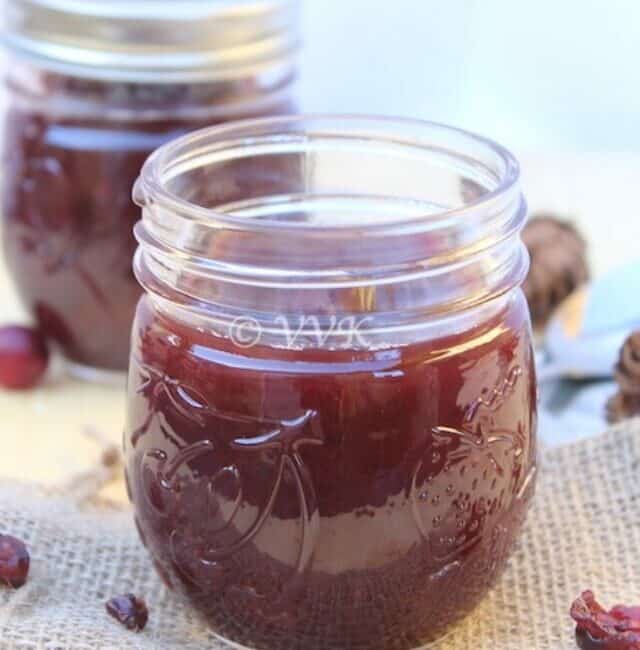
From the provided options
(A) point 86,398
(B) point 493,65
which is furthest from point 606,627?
(B) point 493,65

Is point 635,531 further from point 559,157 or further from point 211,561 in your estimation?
point 559,157

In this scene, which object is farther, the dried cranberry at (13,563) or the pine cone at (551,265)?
the pine cone at (551,265)

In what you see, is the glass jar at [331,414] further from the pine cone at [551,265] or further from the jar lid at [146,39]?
the pine cone at [551,265]

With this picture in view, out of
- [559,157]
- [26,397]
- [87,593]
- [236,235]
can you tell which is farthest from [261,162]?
[559,157]

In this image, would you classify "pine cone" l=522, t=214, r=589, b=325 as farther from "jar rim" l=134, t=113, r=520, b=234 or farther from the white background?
the white background

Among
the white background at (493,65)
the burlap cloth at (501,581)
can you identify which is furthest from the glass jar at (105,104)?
the white background at (493,65)

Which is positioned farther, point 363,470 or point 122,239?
point 122,239

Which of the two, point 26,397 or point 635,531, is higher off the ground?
point 635,531

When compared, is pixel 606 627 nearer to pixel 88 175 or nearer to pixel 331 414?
pixel 331 414
